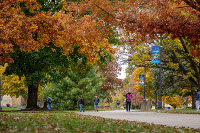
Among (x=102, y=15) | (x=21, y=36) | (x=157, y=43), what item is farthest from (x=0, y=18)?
(x=157, y=43)

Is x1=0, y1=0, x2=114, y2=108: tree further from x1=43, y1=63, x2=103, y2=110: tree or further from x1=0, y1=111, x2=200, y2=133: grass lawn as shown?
x1=43, y1=63, x2=103, y2=110: tree

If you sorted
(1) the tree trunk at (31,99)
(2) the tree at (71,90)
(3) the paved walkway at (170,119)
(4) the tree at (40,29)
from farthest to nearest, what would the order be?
(2) the tree at (71,90) → (1) the tree trunk at (31,99) → (4) the tree at (40,29) → (3) the paved walkway at (170,119)

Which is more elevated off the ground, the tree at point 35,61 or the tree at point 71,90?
the tree at point 35,61

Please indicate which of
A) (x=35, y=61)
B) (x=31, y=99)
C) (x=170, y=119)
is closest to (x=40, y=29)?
(x=170, y=119)

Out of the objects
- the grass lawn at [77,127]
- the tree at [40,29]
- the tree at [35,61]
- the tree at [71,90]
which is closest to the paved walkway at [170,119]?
the grass lawn at [77,127]

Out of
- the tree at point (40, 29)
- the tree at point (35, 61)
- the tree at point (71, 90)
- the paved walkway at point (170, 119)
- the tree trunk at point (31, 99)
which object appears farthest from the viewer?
the tree at point (71, 90)

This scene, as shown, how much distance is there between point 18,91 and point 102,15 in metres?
36.1

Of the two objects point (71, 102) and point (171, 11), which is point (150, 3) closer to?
point (171, 11)

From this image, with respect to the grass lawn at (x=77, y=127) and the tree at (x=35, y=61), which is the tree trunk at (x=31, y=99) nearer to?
the tree at (x=35, y=61)

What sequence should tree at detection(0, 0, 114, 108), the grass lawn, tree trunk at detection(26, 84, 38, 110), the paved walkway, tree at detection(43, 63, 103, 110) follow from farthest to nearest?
tree at detection(43, 63, 103, 110), tree trunk at detection(26, 84, 38, 110), tree at detection(0, 0, 114, 108), the paved walkway, the grass lawn

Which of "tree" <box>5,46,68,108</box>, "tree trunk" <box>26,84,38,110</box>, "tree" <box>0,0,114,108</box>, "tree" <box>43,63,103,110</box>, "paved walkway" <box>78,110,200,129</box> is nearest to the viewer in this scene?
"paved walkway" <box>78,110,200,129</box>

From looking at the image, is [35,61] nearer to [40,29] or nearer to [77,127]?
[40,29]

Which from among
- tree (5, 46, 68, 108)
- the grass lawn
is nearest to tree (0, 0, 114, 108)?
the grass lawn

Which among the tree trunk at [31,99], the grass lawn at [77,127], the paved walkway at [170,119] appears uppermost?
the tree trunk at [31,99]
